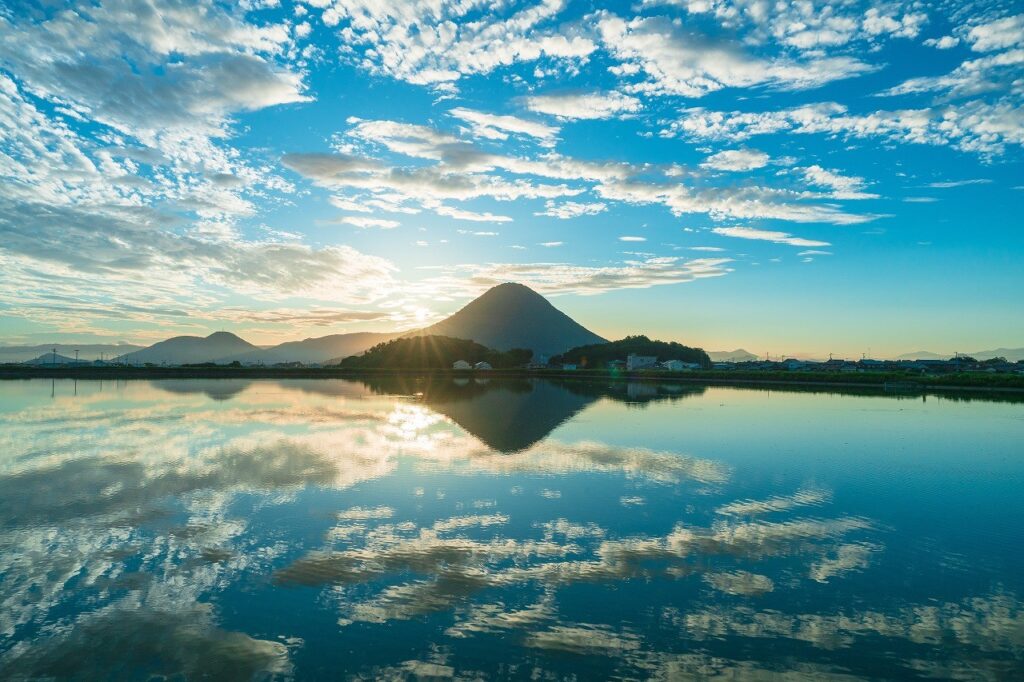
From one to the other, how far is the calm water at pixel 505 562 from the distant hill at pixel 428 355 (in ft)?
405

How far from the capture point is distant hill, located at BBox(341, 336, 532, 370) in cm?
15025

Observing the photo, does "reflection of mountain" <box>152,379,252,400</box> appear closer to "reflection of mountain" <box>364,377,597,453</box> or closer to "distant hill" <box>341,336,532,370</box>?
"reflection of mountain" <box>364,377,597,453</box>

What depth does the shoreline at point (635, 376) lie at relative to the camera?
7869cm

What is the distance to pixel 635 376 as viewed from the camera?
117 metres

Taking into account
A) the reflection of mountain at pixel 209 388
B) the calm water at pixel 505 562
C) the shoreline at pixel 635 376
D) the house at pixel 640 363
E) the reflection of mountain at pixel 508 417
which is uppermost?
the house at pixel 640 363

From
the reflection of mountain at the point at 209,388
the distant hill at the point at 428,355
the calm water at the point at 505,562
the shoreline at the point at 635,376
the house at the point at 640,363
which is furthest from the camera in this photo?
the house at the point at 640,363

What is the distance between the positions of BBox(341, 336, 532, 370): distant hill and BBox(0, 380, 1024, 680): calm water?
123 metres

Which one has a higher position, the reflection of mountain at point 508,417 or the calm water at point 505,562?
the reflection of mountain at point 508,417

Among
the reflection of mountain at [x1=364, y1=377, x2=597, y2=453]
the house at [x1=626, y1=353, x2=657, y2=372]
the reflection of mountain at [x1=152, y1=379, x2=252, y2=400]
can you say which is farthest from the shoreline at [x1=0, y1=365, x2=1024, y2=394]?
the reflection of mountain at [x1=364, y1=377, x2=597, y2=453]

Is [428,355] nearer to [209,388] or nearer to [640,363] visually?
[640,363]

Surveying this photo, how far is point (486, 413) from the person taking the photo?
42.2 meters

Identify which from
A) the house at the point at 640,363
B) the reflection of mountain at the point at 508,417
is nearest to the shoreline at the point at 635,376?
the house at the point at 640,363

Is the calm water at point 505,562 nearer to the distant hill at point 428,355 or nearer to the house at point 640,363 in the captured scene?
the distant hill at point 428,355

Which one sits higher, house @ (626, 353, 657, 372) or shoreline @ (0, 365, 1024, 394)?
house @ (626, 353, 657, 372)
